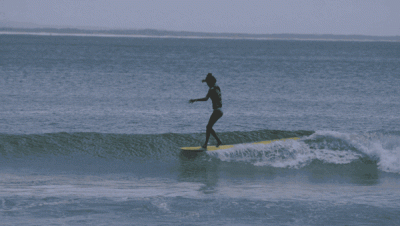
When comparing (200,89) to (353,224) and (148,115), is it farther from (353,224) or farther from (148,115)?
(353,224)

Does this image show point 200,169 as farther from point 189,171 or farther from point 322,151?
point 322,151

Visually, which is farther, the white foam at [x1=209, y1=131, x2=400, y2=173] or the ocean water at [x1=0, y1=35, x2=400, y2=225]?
the white foam at [x1=209, y1=131, x2=400, y2=173]

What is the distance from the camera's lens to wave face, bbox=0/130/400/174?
12.0 m

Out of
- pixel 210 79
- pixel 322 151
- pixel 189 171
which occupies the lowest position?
pixel 189 171

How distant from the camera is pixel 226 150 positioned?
12203 millimetres

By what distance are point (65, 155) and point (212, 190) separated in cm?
503

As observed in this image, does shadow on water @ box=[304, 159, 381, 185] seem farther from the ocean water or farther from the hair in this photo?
the hair

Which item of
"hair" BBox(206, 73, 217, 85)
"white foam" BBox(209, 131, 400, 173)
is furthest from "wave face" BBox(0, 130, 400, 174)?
"hair" BBox(206, 73, 217, 85)

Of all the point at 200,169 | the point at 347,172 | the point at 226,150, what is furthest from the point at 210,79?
the point at 347,172

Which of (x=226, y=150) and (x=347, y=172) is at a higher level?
(x=226, y=150)

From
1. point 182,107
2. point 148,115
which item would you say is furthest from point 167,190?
point 182,107

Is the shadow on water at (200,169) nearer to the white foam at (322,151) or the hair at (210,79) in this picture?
the white foam at (322,151)

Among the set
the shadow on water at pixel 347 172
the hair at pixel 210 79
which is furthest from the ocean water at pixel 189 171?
the hair at pixel 210 79

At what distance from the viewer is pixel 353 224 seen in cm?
713
